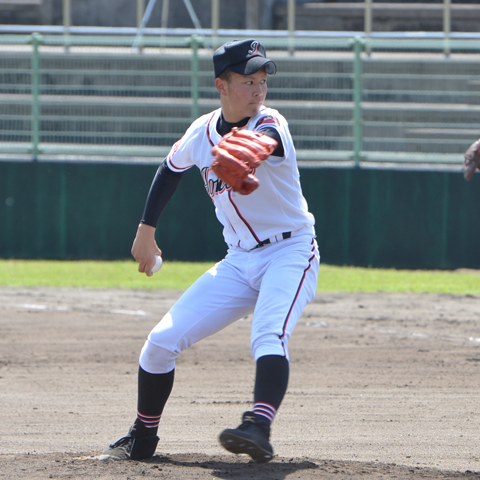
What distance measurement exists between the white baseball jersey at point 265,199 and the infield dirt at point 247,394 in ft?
3.41

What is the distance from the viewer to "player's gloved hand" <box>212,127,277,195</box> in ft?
10.3

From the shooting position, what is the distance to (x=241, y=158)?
3.14 metres

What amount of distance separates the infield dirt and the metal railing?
4.38 meters

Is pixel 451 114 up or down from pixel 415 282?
up

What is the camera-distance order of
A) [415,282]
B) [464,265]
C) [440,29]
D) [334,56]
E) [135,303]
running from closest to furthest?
[135,303] → [415,282] → [464,265] → [334,56] → [440,29]

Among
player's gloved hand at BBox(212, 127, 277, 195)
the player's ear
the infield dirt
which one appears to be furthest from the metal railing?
player's gloved hand at BBox(212, 127, 277, 195)

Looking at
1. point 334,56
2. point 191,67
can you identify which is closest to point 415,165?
point 334,56

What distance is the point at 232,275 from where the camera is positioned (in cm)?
367

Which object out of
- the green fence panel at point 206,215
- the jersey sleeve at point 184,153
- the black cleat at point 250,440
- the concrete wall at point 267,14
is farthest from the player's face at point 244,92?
the concrete wall at point 267,14

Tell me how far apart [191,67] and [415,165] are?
12.4ft


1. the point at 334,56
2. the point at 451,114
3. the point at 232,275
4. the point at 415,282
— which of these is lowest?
the point at 415,282

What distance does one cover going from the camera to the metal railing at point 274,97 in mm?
12328

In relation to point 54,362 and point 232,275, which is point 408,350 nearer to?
point 54,362

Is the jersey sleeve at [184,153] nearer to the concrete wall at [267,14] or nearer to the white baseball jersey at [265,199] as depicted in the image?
the white baseball jersey at [265,199]
